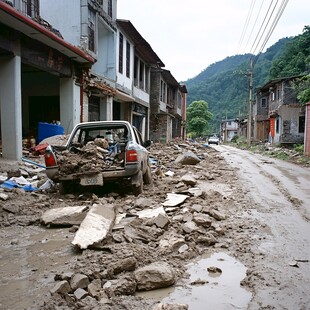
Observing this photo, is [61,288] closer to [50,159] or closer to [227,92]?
[50,159]

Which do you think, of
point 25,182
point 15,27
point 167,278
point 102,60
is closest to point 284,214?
point 167,278

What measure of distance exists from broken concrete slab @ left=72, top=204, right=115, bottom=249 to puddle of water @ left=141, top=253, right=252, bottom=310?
1.09 metres

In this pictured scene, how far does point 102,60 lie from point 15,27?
7.99 meters

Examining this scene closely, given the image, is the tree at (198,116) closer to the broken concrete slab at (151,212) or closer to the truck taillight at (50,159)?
the truck taillight at (50,159)

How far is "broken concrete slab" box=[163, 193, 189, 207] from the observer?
18.6 feet

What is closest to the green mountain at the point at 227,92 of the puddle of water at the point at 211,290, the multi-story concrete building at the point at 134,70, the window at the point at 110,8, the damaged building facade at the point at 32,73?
the multi-story concrete building at the point at 134,70

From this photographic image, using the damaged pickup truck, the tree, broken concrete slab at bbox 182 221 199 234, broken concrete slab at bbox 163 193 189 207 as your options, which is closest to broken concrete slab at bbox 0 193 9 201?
the damaged pickup truck

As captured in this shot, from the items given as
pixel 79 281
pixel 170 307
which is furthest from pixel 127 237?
pixel 170 307

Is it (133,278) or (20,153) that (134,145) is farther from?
(20,153)

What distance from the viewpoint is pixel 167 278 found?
290cm

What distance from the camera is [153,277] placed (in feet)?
9.46

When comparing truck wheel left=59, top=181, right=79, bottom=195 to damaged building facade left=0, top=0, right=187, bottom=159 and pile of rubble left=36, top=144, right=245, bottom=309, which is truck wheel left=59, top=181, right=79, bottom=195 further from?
damaged building facade left=0, top=0, right=187, bottom=159

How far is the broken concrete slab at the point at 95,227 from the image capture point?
11.8 feet

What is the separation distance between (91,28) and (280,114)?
23108 millimetres
